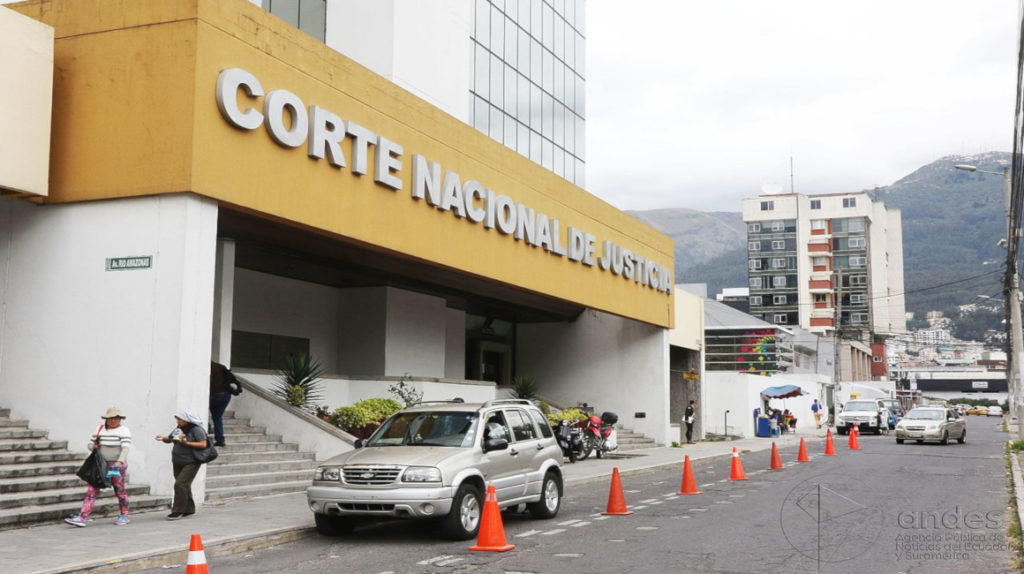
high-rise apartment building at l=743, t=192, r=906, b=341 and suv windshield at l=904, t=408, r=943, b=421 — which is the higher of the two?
high-rise apartment building at l=743, t=192, r=906, b=341

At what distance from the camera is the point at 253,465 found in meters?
16.6

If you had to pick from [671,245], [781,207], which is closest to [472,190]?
[671,245]

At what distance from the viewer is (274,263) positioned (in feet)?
76.1

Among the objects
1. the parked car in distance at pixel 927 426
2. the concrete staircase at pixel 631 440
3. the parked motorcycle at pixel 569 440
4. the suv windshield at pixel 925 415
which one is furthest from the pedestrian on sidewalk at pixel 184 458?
the suv windshield at pixel 925 415

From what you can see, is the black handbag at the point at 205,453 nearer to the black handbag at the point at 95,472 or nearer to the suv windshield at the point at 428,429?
the black handbag at the point at 95,472

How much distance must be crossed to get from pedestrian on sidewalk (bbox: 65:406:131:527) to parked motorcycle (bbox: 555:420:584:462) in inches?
549

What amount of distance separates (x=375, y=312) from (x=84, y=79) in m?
12.0

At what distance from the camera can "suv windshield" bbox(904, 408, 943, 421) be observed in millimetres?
35719

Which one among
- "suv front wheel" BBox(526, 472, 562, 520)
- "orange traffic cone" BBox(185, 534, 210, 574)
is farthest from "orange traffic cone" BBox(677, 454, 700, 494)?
"orange traffic cone" BBox(185, 534, 210, 574)

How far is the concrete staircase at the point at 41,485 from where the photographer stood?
12.1 m

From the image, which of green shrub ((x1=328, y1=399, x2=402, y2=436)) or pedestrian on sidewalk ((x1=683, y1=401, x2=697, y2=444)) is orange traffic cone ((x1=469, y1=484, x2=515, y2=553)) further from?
pedestrian on sidewalk ((x1=683, y1=401, x2=697, y2=444))

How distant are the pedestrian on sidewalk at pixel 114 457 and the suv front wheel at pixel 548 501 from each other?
5438 millimetres

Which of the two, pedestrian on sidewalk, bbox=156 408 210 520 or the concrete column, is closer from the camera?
pedestrian on sidewalk, bbox=156 408 210 520

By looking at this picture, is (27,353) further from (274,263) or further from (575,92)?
(575,92)
